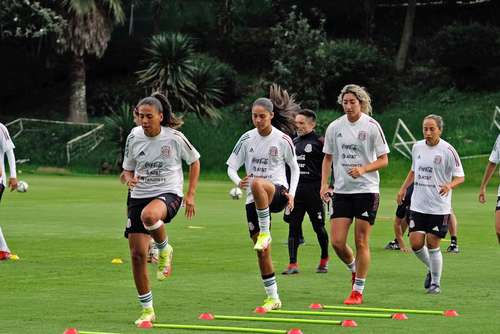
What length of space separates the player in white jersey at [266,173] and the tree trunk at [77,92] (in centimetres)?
4258

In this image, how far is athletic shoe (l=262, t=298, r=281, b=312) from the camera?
1185 centimetres

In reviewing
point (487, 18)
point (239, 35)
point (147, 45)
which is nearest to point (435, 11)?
point (487, 18)

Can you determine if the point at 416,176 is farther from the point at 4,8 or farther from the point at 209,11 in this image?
the point at 209,11

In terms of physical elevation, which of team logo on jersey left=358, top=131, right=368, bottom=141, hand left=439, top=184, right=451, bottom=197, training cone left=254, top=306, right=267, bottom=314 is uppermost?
team logo on jersey left=358, top=131, right=368, bottom=141

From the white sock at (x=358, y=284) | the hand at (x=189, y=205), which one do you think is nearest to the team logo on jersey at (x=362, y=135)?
the white sock at (x=358, y=284)

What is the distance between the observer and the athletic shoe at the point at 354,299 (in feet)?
40.7

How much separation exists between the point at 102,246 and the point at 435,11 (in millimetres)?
41194

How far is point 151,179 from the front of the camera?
1121 centimetres

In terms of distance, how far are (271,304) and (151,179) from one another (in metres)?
1.81

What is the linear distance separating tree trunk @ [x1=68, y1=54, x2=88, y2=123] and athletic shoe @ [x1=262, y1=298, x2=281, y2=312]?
4338cm

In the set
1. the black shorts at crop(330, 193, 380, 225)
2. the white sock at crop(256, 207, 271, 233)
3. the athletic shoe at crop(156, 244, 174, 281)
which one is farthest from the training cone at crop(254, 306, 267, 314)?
the black shorts at crop(330, 193, 380, 225)

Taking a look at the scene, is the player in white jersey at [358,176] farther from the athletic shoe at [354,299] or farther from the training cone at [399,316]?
the training cone at [399,316]

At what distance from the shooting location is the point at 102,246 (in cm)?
1916

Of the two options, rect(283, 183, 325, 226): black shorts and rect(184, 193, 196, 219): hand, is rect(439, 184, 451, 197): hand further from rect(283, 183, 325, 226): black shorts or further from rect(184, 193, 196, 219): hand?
rect(184, 193, 196, 219): hand
